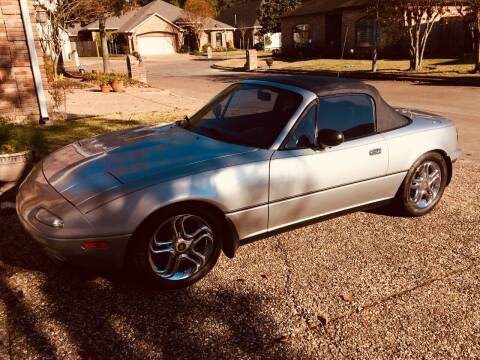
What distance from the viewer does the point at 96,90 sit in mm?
18281

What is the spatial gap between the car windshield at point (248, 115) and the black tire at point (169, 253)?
31.4 inches

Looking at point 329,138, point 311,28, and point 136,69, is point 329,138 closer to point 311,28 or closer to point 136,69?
point 136,69

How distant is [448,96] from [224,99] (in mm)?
12513

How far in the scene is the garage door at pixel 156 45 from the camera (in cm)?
5712

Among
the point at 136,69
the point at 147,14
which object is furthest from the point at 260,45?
the point at 136,69

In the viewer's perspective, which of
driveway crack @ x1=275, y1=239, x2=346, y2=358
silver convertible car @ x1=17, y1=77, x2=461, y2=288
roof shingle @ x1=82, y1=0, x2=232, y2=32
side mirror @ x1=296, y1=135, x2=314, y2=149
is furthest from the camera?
roof shingle @ x1=82, y1=0, x2=232, y2=32

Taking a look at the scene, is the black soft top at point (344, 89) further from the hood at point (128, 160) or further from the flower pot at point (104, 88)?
the flower pot at point (104, 88)

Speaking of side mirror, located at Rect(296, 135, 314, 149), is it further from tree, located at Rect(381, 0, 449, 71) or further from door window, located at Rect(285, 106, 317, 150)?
tree, located at Rect(381, 0, 449, 71)

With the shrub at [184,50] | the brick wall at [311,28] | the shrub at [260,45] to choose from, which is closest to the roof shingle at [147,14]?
the shrub at [184,50]

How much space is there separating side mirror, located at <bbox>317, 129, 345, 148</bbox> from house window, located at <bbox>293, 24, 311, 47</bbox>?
Answer: 37407 mm

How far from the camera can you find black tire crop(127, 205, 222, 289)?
3125 millimetres

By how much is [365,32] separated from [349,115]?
102 feet

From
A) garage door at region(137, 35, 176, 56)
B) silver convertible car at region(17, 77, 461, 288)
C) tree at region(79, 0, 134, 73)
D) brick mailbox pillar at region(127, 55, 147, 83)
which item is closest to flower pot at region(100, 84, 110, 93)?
brick mailbox pillar at region(127, 55, 147, 83)

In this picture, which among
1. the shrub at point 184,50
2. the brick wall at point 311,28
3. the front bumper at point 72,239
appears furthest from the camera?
the shrub at point 184,50
